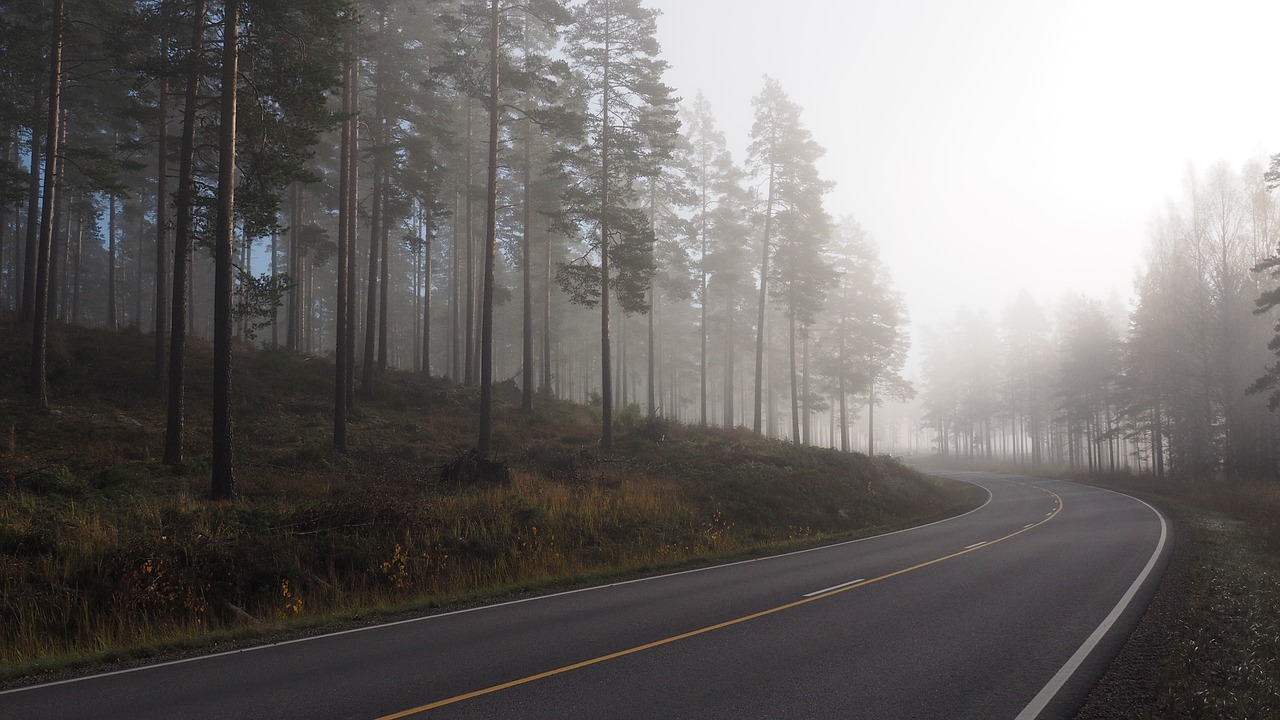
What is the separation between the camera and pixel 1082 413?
53906mm

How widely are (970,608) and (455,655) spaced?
24.9 ft

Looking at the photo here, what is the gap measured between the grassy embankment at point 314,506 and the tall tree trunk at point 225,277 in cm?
83

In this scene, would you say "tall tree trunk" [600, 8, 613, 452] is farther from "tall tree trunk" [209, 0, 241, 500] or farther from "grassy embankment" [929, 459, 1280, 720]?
"grassy embankment" [929, 459, 1280, 720]

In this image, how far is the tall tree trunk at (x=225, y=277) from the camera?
45.8 ft

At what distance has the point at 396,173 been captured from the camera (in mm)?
28688

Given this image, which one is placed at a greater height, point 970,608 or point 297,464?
point 297,464

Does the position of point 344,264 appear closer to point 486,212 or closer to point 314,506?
point 314,506

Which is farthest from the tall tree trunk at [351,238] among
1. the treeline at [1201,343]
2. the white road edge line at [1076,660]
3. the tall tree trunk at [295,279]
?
the treeline at [1201,343]

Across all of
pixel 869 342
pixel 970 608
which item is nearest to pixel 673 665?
pixel 970 608

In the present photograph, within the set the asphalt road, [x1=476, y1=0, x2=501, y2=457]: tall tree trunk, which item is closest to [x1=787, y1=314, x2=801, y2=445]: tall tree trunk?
[x1=476, y1=0, x2=501, y2=457]: tall tree trunk

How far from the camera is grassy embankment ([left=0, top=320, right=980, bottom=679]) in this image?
9.99 meters

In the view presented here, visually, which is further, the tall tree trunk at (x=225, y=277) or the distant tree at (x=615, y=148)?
the distant tree at (x=615, y=148)

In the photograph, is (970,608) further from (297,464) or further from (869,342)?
(869,342)

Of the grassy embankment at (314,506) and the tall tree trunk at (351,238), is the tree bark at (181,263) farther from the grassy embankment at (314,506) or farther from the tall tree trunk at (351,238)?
the tall tree trunk at (351,238)
